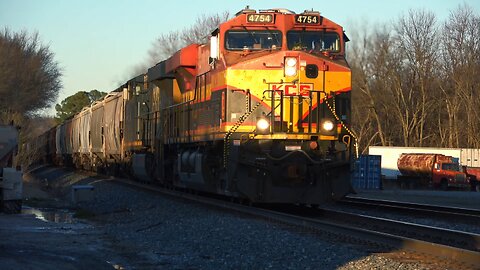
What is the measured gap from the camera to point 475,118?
61.9 m

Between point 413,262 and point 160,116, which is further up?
point 160,116

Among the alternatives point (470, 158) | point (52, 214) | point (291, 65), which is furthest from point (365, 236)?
point (470, 158)

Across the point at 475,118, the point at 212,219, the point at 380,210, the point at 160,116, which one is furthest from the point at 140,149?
the point at 475,118

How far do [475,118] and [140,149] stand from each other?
41830mm

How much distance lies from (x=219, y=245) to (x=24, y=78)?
40.1 meters

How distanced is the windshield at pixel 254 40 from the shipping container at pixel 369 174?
2407cm

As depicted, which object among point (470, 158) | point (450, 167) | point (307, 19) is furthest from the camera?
point (470, 158)

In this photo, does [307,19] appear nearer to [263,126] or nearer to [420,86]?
[263,126]

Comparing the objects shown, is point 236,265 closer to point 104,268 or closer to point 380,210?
point 104,268

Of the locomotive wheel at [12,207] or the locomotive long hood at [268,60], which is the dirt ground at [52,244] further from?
the locomotive long hood at [268,60]

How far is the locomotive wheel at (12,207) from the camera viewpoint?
56.6 ft

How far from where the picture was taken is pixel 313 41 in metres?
16.8

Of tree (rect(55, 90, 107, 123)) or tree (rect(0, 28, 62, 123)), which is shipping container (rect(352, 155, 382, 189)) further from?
tree (rect(55, 90, 107, 123))

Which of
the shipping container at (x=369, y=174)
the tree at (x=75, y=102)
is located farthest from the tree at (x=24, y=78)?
the tree at (x=75, y=102)
